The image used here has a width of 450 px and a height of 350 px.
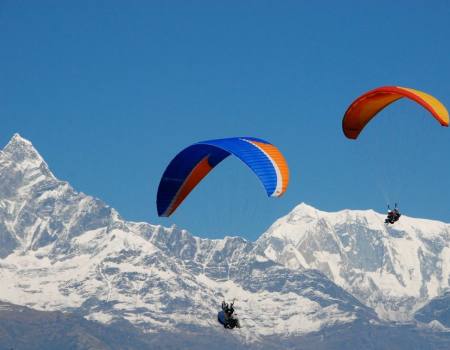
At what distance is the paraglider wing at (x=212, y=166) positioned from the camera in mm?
→ 65000

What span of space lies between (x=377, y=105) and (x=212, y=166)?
11.6m

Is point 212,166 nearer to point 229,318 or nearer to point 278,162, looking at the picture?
point 278,162

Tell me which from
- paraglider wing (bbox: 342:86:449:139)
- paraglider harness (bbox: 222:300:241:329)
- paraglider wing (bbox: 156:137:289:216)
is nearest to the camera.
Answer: paraglider wing (bbox: 342:86:449:139)

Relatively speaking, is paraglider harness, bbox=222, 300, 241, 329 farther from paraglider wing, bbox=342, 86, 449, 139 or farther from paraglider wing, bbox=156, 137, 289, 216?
paraglider wing, bbox=342, 86, 449, 139

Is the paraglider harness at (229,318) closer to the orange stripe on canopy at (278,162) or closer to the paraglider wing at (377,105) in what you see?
the orange stripe on canopy at (278,162)

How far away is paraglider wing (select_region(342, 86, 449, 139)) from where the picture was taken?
60.3 metres

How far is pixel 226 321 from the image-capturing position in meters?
63.0

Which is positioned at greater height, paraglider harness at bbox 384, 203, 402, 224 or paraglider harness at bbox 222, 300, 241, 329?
paraglider harness at bbox 384, 203, 402, 224

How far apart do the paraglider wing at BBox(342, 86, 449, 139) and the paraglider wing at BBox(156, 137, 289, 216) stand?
16.1ft

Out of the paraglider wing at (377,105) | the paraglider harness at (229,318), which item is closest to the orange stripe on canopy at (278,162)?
the paraglider wing at (377,105)

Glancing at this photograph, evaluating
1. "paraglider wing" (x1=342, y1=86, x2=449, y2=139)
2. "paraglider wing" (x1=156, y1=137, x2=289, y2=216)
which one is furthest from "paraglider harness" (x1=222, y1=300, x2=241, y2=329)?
"paraglider wing" (x1=342, y1=86, x2=449, y2=139)

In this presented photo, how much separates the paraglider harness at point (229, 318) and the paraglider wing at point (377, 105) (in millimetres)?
13781

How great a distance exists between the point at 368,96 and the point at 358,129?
4.05 metres

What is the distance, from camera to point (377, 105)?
2702 inches
